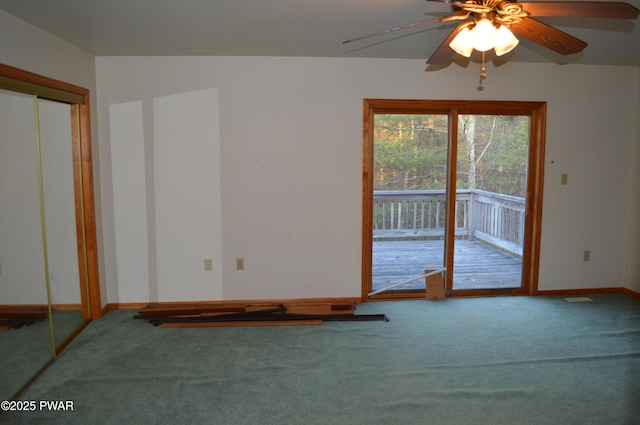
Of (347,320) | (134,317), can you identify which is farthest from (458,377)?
(134,317)

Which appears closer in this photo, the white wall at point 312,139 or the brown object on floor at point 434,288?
the white wall at point 312,139

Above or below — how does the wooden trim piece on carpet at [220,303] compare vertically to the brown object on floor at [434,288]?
below

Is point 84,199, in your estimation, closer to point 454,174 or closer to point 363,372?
point 363,372

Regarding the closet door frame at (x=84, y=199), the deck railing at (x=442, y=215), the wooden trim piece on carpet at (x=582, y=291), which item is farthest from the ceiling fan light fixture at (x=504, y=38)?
the wooden trim piece on carpet at (x=582, y=291)

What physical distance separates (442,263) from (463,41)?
2.72m

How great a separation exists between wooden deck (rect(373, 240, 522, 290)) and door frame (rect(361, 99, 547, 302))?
79 millimetres

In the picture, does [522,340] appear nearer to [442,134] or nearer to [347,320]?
[347,320]

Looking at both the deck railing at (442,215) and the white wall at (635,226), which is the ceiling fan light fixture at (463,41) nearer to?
the deck railing at (442,215)

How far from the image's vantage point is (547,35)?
2.18m

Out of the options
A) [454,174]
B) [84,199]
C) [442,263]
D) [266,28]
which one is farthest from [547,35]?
[84,199]

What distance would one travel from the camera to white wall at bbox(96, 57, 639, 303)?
393 cm

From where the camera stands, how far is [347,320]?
3.79m

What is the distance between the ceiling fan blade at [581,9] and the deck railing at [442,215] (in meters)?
2.53

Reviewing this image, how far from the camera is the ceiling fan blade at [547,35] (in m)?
2.06
